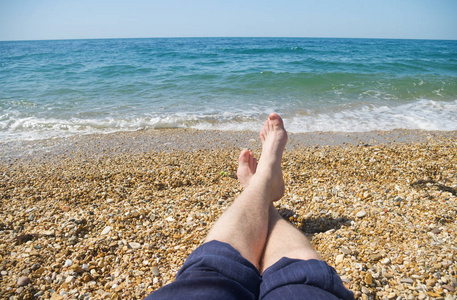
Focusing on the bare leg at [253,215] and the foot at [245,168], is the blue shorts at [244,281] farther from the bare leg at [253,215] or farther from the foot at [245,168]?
the foot at [245,168]

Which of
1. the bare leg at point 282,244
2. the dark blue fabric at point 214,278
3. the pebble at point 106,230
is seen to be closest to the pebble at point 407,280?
the bare leg at point 282,244

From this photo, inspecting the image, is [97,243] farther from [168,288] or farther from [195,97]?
[195,97]

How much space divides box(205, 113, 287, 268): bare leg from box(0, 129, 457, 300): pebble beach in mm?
411

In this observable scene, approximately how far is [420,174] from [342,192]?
962mm

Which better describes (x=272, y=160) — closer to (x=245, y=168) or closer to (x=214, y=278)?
(x=245, y=168)

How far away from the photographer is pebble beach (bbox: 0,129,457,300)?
5.08 feet

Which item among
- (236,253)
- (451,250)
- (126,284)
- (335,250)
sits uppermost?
(236,253)

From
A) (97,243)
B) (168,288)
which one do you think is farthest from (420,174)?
(97,243)

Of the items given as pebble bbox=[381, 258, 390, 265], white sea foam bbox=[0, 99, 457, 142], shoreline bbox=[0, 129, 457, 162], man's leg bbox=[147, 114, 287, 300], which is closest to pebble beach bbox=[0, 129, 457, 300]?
pebble bbox=[381, 258, 390, 265]

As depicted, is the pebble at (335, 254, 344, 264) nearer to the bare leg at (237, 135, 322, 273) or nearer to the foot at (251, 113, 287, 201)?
the bare leg at (237, 135, 322, 273)

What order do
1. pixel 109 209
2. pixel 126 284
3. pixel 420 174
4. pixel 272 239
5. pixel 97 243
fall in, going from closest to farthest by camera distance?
pixel 272 239 → pixel 126 284 → pixel 97 243 → pixel 109 209 → pixel 420 174

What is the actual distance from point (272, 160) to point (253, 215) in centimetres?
84

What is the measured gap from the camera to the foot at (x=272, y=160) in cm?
197

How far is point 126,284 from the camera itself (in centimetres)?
158
